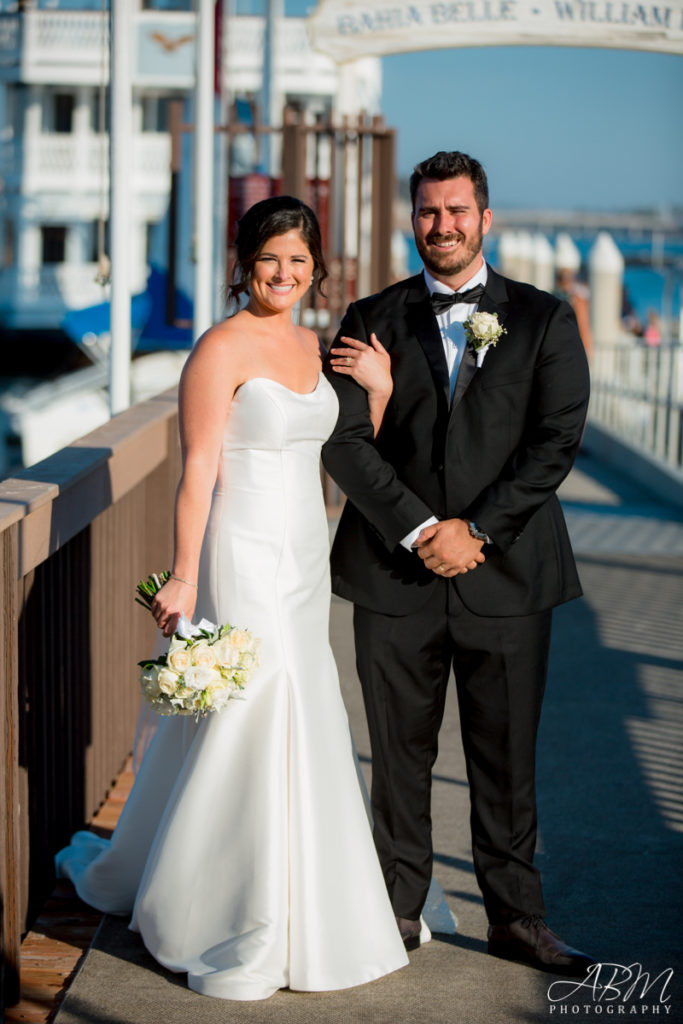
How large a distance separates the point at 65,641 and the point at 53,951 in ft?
3.48

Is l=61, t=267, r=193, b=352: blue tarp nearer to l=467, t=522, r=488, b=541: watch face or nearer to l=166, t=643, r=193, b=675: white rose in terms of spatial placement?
l=467, t=522, r=488, b=541: watch face

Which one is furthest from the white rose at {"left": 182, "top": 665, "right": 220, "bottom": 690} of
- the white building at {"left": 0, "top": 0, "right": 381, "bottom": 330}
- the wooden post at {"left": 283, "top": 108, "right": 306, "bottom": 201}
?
the white building at {"left": 0, "top": 0, "right": 381, "bottom": 330}

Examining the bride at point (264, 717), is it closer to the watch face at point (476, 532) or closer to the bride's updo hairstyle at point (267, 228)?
the bride's updo hairstyle at point (267, 228)

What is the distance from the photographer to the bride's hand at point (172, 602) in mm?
3674

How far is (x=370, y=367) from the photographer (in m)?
3.88

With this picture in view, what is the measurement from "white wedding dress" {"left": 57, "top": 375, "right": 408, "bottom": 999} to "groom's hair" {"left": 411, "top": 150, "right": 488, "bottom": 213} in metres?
0.65

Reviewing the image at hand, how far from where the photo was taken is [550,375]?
3.79 m

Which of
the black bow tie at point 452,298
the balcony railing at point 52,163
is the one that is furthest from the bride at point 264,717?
the balcony railing at point 52,163

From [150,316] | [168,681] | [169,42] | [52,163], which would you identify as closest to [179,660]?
[168,681]

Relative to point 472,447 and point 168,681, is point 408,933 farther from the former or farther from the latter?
point 472,447

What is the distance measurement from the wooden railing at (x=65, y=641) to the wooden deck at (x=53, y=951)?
0.05 metres

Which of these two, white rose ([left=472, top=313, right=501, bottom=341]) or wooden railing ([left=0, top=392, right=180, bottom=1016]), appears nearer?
wooden railing ([left=0, top=392, right=180, bottom=1016])

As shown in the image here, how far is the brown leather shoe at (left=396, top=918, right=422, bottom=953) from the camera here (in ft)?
13.0

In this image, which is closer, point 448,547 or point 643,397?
point 448,547
